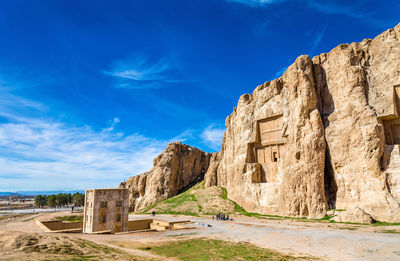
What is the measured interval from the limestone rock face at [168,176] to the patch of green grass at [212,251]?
46.3m

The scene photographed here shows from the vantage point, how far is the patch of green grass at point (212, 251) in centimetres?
1423

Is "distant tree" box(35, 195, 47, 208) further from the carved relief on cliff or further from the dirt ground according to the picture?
the dirt ground

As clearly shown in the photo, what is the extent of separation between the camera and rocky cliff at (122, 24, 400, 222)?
95.8 feet

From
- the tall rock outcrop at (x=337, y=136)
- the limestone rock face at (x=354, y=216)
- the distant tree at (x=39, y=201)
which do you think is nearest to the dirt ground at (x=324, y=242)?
the limestone rock face at (x=354, y=216)

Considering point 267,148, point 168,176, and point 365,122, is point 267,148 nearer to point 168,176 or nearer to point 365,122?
point 365,122

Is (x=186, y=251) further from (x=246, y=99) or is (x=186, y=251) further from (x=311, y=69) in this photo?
(x=246, y=99)

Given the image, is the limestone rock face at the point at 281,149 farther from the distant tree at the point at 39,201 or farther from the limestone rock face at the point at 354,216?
the distant tree at the point at 39,201

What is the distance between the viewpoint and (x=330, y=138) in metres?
34.5

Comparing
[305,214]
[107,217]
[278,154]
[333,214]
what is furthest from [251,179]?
[107,217]

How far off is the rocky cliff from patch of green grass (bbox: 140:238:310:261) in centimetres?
1703

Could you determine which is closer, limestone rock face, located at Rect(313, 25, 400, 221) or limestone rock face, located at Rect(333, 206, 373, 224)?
limestone rock face, located at Rect(333, 206, 373, 224)

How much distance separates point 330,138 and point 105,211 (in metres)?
31.9

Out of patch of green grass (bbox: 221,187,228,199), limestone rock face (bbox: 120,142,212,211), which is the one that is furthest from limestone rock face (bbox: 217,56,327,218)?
limestone rock face (bbox: 120,142,212,211)

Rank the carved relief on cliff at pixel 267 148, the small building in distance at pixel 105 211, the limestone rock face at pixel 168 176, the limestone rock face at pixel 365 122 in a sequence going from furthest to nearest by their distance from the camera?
the limestone rock face at pixel 168 176
the carved relief on cliff at pixel 267 148
the small building in distance at pixel 105 211
the limestone rock face at pixel 365 122
